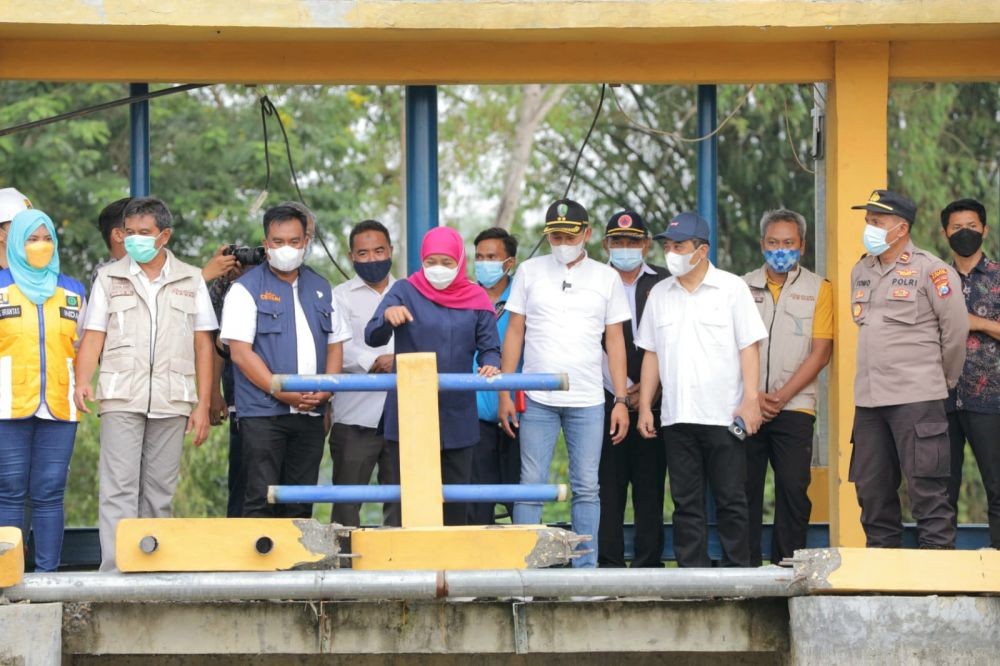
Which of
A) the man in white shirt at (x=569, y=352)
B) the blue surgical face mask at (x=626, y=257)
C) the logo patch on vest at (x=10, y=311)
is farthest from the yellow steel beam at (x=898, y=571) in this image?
the logo patch on vest at (x=10, y=311)

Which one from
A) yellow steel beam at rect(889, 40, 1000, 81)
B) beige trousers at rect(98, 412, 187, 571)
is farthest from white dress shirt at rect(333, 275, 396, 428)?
yellow steel beam at rect(889, 40, 1000, 81)

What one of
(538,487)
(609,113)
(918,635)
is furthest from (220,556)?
(609,113)

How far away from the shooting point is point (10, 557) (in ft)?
18.8

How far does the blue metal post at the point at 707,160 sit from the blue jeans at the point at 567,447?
169cm

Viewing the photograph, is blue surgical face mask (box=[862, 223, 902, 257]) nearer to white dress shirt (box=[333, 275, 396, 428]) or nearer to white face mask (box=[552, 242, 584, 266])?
white face mask (box=[552, 242, 584, 266])

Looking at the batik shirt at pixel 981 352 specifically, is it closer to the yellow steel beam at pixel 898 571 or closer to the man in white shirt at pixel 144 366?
the yellow steel beam at pixel 898 571

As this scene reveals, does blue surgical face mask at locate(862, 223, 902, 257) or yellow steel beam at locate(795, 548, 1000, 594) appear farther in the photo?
blue surgical face mask at locate(862, 223, 902, 257)

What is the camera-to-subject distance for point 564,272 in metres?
7.45

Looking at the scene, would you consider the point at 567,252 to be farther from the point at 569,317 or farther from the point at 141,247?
the point at 141,247

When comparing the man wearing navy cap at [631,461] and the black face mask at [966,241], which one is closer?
the black face mask at [966,241]

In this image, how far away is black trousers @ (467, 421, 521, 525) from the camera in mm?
7785

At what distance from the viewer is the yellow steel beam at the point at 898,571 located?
234 inches

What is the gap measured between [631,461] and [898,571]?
211 cm

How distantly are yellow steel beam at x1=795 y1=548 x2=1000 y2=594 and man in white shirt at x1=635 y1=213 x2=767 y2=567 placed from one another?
3.70 ft
